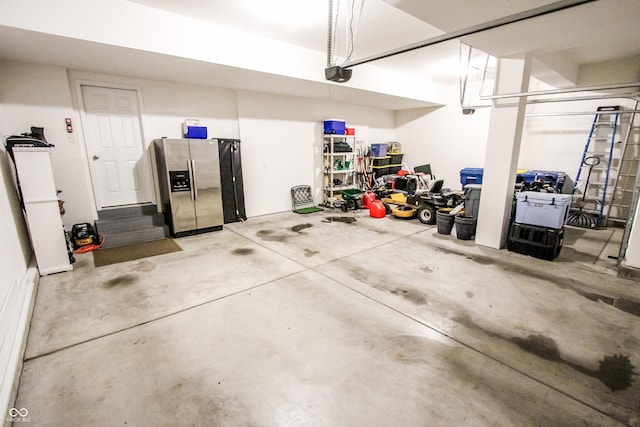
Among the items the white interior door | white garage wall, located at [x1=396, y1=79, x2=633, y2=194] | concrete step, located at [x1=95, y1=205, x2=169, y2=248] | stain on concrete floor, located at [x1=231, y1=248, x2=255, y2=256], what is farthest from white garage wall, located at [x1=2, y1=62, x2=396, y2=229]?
stain on concrete floor, located at [x1=231, y1=248, x2=255, y2=256]

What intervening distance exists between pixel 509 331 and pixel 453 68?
5.82 metres

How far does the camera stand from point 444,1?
94.7 inches

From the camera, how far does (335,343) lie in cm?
236

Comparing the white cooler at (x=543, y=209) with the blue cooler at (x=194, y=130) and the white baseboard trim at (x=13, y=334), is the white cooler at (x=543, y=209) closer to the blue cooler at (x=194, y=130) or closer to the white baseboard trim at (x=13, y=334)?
the blue cooler at (x=194, y=130)

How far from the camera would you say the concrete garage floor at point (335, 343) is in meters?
1.78

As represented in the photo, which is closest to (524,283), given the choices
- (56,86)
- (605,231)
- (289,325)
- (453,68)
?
(289,325)

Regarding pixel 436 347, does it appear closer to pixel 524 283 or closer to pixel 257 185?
pixel 524 283

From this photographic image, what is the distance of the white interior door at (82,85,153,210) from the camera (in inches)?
187

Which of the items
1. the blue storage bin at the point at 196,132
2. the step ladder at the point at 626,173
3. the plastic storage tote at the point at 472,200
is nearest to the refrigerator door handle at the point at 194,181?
the blue storage bin at the point at 196,132

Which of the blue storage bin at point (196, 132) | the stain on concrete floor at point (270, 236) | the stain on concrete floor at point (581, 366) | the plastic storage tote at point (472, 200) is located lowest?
the stain on concrete floor at point (581, 366)

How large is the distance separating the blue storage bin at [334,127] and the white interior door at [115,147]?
13.2 ft

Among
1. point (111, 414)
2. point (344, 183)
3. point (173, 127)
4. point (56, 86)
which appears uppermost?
point (56, 86)

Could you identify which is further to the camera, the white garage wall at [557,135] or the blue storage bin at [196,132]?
the white garage wall at [557,135]

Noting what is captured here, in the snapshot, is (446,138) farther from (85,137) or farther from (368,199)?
(85,137)
